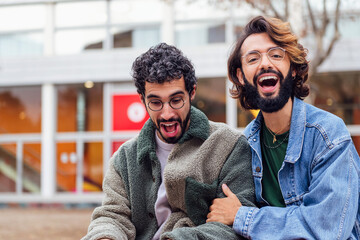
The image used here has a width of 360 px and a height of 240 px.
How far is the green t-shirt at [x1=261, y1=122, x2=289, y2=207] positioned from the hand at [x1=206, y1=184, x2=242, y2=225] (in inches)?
9.8

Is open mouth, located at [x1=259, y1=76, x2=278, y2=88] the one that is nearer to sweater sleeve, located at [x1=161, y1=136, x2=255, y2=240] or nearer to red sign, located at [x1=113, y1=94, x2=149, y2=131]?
sweater sleeve, located at [x1=161, y1=136, x2=255, y2=240]

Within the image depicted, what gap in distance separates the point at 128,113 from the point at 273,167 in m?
11.2

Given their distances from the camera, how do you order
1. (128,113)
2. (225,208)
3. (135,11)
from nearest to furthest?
(225,208) → (128,113) → (135,11)

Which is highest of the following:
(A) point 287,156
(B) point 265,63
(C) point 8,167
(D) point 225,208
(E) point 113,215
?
(B) point 265,63

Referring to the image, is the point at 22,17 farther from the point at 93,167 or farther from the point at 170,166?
the point at 170,166

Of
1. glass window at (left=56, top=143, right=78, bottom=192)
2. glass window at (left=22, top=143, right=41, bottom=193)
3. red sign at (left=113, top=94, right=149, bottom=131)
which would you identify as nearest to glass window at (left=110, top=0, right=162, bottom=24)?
red sign at (left=113, top=94, right=149, bottom=131)

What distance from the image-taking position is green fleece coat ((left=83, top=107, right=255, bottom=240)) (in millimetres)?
2689

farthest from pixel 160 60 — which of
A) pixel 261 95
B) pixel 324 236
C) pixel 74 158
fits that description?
pixel 74 158

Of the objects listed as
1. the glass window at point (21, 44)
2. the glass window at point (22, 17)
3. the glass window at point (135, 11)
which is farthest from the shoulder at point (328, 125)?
the glass window at point (22, 17)

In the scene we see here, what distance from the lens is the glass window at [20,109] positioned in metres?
14.8

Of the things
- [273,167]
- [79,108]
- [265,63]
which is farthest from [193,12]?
[273,167]

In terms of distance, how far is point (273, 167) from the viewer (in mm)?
2797

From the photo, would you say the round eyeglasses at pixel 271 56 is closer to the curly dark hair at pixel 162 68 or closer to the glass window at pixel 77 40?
the curly dark hair at pixel 162 68

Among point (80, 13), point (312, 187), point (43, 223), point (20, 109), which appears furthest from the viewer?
point (20, 109)
